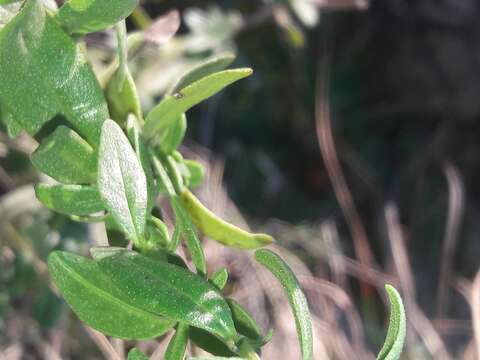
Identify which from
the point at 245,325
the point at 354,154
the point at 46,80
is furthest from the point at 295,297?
the point at 354,154

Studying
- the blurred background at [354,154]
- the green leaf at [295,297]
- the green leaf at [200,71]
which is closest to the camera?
the green leaf at [295,297]

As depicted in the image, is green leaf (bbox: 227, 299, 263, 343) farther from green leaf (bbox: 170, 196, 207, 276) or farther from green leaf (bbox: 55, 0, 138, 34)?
green leaf (bbox: 55, 0, 138, 34)

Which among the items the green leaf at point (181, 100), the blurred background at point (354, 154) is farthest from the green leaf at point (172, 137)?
the blurred background at point (354, 154)

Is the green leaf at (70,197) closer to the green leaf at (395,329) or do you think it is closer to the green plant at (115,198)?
the green plant at (115,198)

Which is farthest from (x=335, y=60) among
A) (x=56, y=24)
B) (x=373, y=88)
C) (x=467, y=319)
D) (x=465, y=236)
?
(x=56, y=24)

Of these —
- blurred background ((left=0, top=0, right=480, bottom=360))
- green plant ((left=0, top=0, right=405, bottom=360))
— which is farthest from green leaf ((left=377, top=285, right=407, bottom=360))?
blurred background ((left=0, top=0, right=480, bottom=360))

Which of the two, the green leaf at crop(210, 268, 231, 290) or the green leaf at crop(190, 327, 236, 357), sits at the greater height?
the green leaf at crop(210, 268, 231, 290)

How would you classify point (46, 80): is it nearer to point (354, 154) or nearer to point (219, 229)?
point (219, 229)
